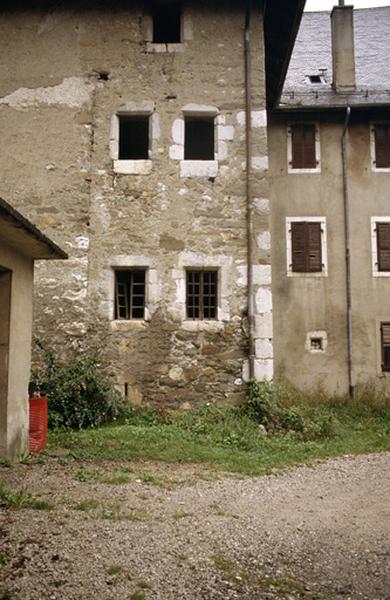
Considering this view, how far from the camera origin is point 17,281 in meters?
6.13

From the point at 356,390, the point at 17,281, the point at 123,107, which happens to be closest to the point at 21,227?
the point at 17,281

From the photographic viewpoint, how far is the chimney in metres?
13.8

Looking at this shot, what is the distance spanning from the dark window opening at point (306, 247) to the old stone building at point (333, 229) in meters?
0.02

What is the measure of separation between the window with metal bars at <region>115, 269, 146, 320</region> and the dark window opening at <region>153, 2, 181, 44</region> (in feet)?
16.1

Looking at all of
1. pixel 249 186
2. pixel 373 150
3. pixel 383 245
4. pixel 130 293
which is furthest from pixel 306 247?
pixel 130 293

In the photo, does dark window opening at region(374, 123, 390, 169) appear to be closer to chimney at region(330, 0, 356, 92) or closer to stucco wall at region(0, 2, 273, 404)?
chimney at region(330, 0, 356, 92)

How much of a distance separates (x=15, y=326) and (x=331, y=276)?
29.1ft

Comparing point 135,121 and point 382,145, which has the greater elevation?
point 382,145

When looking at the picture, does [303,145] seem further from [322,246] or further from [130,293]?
[130,293]

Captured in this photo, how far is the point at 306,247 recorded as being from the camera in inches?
Result: 522

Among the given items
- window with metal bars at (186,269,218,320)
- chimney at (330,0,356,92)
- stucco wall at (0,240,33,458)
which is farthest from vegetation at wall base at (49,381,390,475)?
chimney at (330,0,356,92)

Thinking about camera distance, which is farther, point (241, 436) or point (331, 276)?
point (331, 276)

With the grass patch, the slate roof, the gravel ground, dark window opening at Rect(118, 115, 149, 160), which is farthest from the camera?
the slate roof

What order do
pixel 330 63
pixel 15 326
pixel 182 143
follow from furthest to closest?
1. pixel 330 63
2. pixel 182 143
3. pixel 15 326
